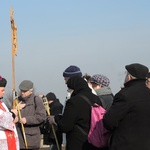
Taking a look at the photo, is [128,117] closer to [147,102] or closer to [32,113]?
[147,102]

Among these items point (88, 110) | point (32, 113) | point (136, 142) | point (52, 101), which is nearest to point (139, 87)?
point (136, 142)

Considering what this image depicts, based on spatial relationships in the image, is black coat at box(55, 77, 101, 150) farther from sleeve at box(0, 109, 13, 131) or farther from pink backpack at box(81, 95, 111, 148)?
sleeve at box(0, 109, 13, 131)

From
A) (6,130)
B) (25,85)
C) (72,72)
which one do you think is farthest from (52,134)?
(6,130)

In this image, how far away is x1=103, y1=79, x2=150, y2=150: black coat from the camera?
491 cm

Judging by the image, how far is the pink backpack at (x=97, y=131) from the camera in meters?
5.38

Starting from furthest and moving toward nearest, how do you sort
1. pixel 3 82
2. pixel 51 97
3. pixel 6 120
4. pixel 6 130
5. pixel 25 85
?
pixel 51 97 → pixel 25 85 → pixel 3 82 → pixel 6 130 → pixel 6 120

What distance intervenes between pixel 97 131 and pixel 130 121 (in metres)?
0.64

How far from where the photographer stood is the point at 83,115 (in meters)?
5.79

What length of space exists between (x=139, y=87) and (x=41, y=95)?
3.78 m

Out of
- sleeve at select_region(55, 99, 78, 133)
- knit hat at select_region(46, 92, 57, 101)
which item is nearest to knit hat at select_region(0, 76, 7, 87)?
sleeve at select_region(55, 99, 78, 133)

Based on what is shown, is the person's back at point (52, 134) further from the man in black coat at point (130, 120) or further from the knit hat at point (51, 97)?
the man in black coat at point (130, 120)

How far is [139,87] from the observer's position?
16.7ft

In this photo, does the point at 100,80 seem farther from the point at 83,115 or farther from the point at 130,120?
the point at 130,120

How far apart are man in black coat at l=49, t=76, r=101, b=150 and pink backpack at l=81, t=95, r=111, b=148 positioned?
0.51ft
